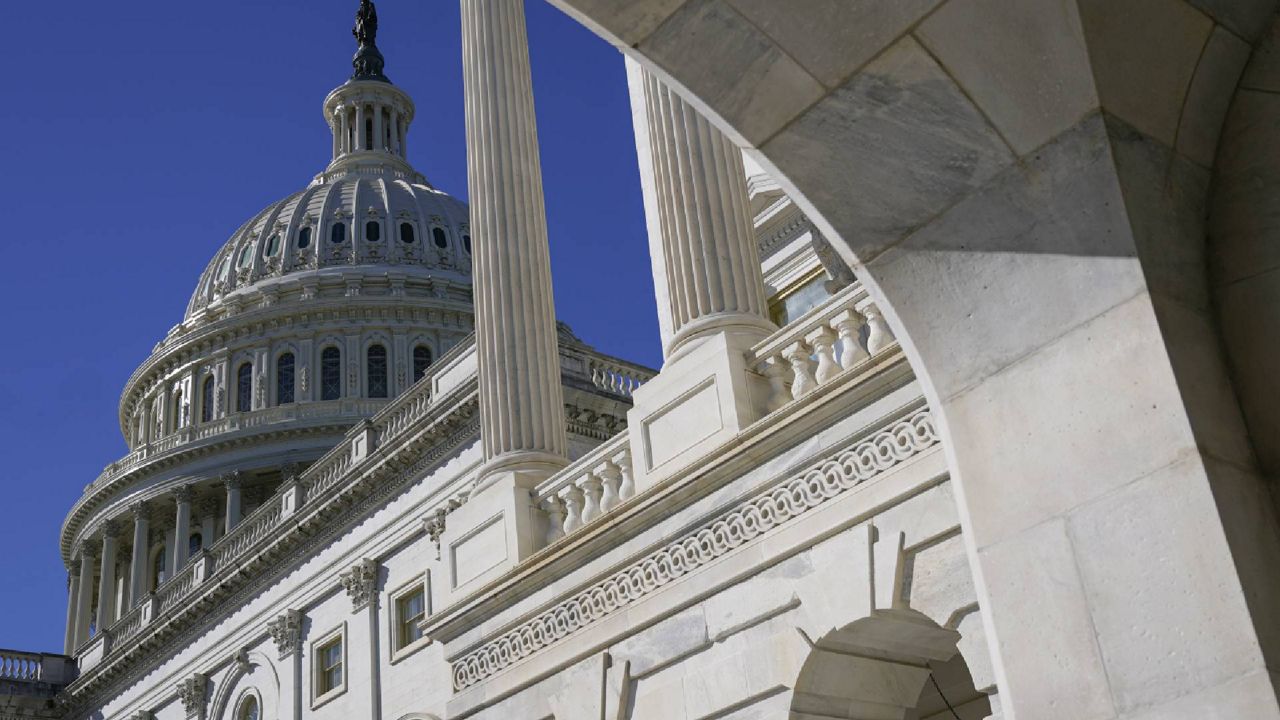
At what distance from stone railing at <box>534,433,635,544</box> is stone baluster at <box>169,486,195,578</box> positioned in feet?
203

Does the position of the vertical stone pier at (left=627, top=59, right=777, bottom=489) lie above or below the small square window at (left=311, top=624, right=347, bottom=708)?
below

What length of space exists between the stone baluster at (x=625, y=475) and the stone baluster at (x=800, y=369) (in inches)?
82.1

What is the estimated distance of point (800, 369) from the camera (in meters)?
11.7

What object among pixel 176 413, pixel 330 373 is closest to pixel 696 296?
pixel 330 373

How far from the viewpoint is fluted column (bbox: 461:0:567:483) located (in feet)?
51.4

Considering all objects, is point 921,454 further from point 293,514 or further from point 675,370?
point 293,514

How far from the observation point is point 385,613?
3703 cm

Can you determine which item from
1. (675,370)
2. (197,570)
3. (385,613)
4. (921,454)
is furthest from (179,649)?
(921,454)

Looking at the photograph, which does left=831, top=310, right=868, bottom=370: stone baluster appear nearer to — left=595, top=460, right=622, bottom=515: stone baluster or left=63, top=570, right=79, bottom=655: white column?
left=595, top=460, right=622, bottom=515: stone baluster

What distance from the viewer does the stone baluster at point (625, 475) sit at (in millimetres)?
13289

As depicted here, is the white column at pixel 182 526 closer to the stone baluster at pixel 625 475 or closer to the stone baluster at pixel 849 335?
the stone baluster at pixel 625 475

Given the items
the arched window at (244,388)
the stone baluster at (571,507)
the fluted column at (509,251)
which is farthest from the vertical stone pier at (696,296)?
the arched window at (244,388)

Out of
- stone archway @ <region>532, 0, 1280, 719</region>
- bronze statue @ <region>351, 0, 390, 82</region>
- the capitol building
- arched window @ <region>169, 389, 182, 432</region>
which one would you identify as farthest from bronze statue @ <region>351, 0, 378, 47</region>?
stone archway @ <region>532, 0, 1280, 719</region>

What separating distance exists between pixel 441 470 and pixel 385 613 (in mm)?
4025
